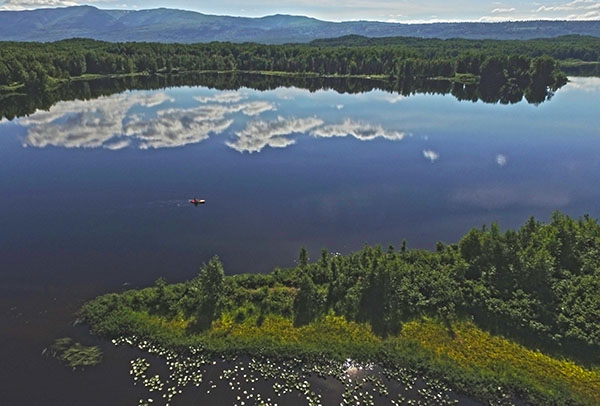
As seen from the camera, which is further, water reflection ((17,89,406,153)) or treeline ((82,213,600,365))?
water reflection ((17,89,406,153))

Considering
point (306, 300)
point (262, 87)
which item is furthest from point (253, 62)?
point (306, 300)

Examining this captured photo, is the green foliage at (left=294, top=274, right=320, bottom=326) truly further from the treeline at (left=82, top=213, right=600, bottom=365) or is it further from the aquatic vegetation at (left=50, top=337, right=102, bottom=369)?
the aquatic vegetation at (left=50, top=337, right=102, bottom=369)

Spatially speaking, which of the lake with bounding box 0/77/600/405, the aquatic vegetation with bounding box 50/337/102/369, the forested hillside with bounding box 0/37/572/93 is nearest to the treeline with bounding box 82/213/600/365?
the aquatic vegetation with bounding box 50/337/102/369

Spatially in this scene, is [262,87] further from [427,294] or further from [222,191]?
[427,294]

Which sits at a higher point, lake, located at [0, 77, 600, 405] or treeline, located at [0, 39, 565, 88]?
treeline, located at [0, 39, 565, 88]

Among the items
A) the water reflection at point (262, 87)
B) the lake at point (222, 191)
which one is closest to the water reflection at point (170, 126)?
the lake at point (222, 191)

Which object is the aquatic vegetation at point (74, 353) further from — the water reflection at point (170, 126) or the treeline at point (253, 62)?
the treeline at point (253, 62)
